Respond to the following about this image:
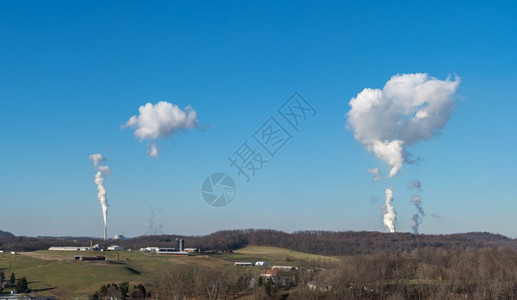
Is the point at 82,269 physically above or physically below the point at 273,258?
below

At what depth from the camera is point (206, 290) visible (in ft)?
292

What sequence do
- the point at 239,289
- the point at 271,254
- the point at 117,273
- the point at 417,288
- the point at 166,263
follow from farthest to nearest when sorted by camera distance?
the point at 271,254, the point at 166,263, the point at 117,273, the point at 239,289, the point at 417,288

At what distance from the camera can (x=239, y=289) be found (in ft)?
307

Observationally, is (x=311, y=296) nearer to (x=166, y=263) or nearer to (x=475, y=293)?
(x=475, y=293)

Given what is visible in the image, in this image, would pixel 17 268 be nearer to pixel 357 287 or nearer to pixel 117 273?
pixel 117 273

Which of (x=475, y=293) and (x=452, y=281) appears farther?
(x=452, y=281)

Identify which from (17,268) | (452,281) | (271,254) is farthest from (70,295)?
(271,254)

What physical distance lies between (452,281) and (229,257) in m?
88.0

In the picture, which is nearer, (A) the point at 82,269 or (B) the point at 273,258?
(A) the point at 82,269

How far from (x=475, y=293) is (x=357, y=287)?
17.4 meters

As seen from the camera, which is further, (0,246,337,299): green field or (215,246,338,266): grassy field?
(215,246,338,266): grassy field

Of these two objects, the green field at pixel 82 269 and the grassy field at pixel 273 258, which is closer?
the green field at pixel 82 269

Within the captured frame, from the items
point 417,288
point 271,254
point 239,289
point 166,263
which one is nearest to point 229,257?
point 271,254

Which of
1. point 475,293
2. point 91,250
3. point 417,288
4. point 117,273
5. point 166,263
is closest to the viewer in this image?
point 475,293
